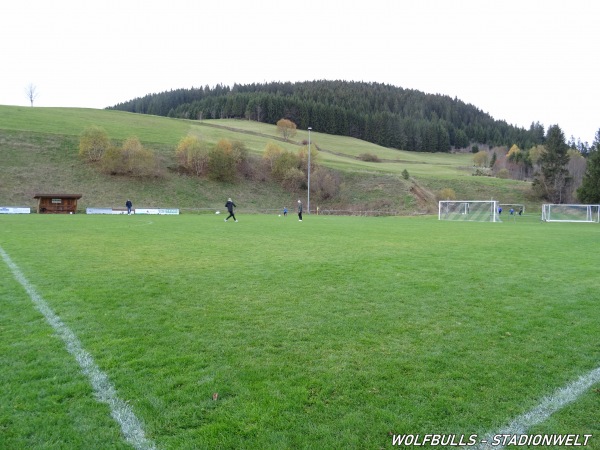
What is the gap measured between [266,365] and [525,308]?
5.19m

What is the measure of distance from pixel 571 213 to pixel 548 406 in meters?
50.5

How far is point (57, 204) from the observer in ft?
165

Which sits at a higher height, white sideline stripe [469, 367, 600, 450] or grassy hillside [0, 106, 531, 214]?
grassy hillside [0, 106, 531, 214]

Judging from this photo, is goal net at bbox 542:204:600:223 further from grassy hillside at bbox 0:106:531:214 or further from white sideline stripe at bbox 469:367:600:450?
white sideline stripe at bbox 469:367:600:450

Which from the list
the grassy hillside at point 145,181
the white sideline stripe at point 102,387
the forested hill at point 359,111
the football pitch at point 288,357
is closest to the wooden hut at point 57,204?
the grassy hillside at point 145,181

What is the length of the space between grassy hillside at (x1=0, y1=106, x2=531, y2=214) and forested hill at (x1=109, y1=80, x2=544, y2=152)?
54791 millimetres

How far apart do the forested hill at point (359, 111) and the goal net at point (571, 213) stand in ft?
345

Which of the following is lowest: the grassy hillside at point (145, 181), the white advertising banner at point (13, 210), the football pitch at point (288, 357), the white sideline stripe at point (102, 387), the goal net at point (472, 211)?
the white advertising banner at point (13, 210)

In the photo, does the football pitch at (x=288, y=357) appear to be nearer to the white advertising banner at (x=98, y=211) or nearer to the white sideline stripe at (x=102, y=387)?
the white sideline stripe at (x=102, y=387)

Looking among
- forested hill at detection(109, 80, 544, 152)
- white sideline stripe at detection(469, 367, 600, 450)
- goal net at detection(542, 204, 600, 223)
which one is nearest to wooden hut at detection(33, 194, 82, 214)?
white sideline stripe at detection(469, 367, 600, 450)

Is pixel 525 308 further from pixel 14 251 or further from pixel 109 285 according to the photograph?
pixel 14 251

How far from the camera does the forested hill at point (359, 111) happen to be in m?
149

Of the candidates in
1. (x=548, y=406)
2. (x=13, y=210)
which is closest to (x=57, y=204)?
Answer: (x=13, y=210)

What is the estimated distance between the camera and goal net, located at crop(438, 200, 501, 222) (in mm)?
48531
